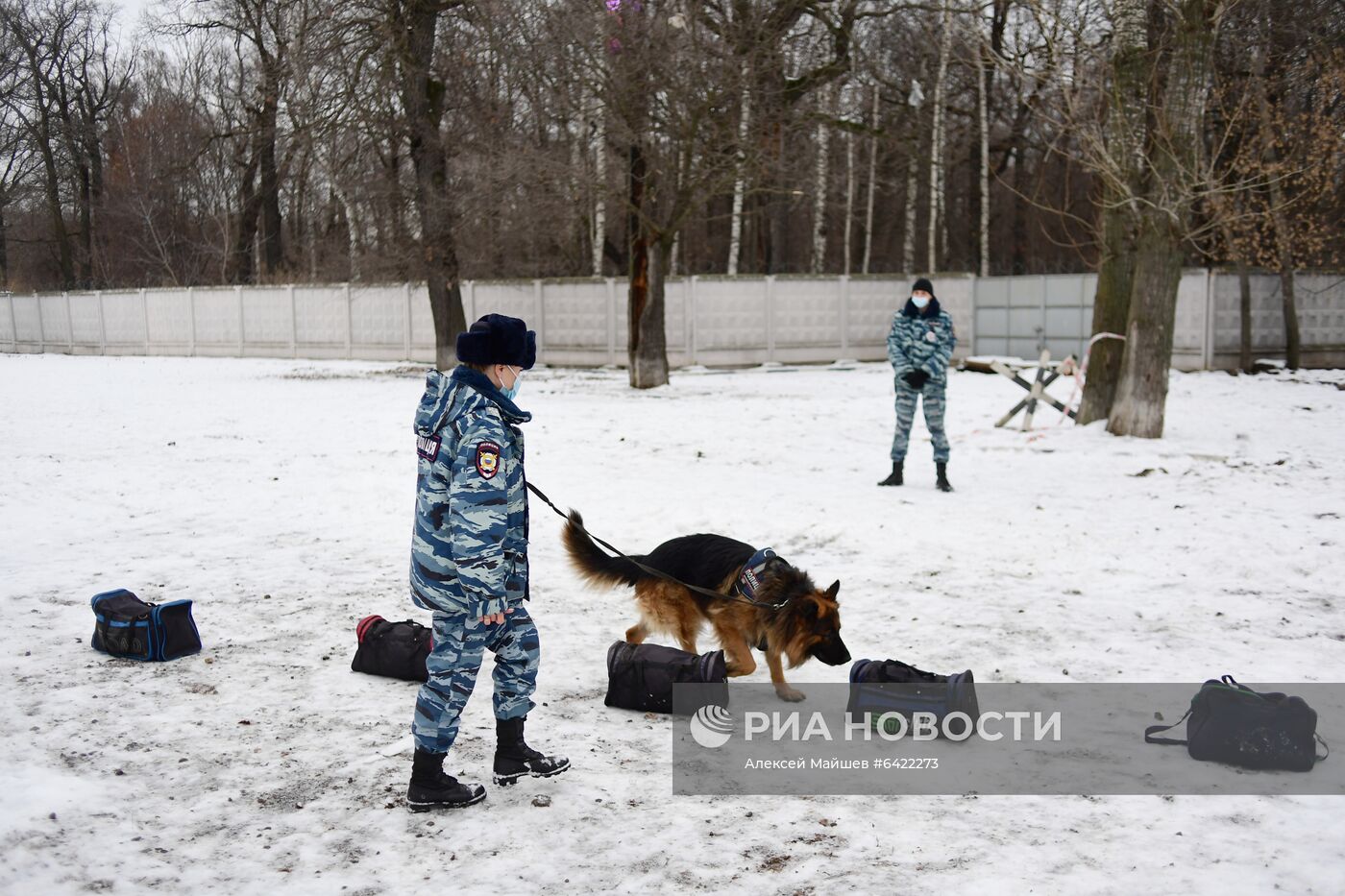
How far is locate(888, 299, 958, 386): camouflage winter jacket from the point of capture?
35.7 feet

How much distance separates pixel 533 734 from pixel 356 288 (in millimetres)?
27976

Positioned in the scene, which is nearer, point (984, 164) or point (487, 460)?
point (487, 460)

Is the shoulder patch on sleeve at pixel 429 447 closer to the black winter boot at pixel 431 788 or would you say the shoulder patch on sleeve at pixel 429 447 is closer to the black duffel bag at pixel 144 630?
the black winter boot at pixel 431 788

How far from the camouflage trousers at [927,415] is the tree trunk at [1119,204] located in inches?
143

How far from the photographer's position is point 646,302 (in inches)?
872

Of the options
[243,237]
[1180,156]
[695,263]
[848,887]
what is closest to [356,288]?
[695,263]

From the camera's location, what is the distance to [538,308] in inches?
1149

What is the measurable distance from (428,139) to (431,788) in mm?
22054

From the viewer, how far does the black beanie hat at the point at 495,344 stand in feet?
13.9

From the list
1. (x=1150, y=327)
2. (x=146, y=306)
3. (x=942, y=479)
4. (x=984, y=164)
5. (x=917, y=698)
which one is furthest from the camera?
(x=146, y=306)

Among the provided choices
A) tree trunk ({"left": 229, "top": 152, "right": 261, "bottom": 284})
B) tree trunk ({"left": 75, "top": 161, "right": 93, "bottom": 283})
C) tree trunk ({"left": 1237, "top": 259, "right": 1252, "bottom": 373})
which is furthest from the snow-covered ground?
tree trunk ({"left": 75, "top": 161, "right": 93, "bottom": 283})

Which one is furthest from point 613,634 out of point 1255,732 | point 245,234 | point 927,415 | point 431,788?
point 245,234

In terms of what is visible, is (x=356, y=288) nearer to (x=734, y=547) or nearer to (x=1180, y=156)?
(x=1180, y=156)

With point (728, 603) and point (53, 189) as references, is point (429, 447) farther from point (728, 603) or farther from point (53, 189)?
point (53, 189)
